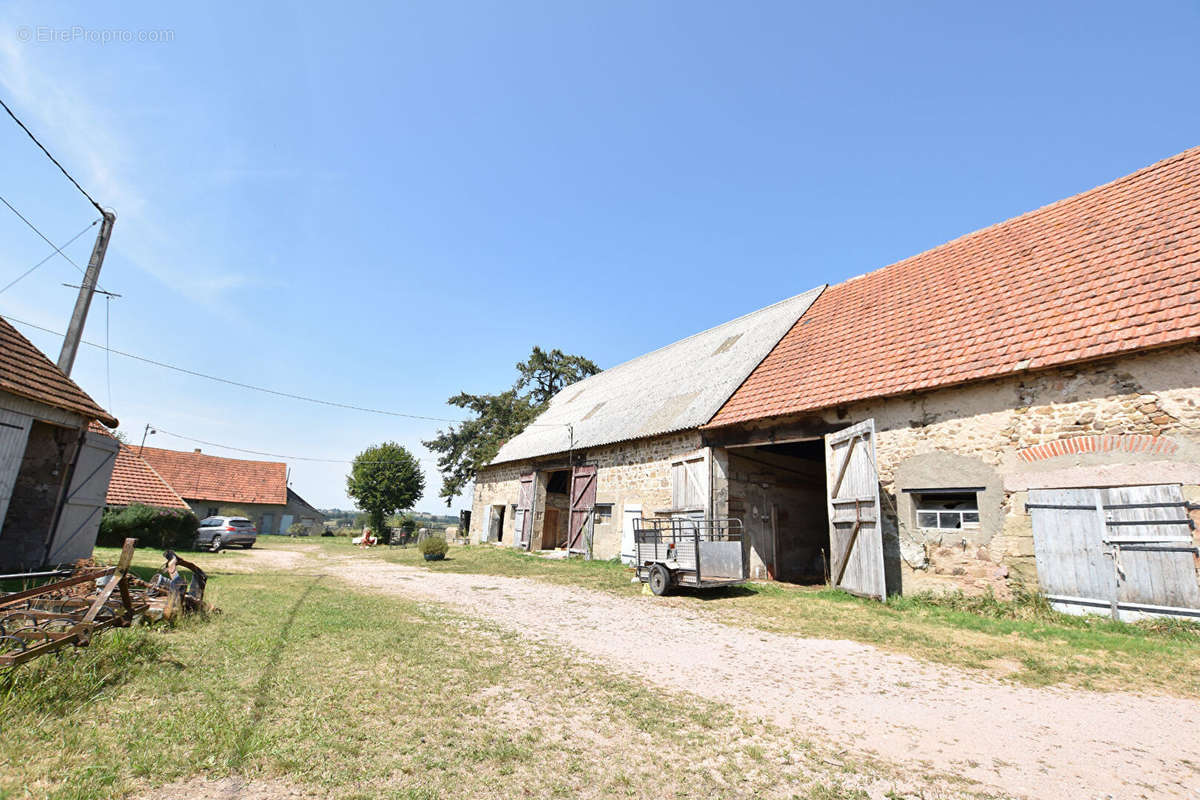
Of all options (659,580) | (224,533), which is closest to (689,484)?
(659,580)

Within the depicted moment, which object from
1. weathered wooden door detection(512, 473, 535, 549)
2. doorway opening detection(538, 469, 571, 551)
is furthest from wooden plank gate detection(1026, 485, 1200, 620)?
weathered wooden door detection(512, 473, 535, 549)

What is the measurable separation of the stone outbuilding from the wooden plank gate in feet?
50.8

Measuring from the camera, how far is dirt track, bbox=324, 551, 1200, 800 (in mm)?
3172

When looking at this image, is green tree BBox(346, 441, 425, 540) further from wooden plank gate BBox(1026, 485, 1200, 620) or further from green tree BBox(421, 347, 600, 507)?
wooden plank gate BBox(1026, 485, 1200, 620)

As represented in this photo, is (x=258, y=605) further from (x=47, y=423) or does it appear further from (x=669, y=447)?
(x=669, y=447)

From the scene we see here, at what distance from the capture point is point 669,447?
13.9 metres

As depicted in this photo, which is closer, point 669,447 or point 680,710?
point 680,710

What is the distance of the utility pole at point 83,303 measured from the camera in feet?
34.0

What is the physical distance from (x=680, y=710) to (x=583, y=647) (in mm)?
2072

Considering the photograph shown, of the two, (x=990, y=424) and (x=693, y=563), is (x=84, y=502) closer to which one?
(x=693, y=563)

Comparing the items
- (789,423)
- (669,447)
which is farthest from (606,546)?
(789,423)

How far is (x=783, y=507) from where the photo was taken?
43.5ft

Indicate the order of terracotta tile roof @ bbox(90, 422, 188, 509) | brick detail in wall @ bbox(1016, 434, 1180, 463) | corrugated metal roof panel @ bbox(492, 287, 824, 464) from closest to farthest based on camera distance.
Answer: brick detail in wall @ bbox(1016, 434, 1180, 463) < corrugated metal roof panel @ bbox(492, 287, 824, 464) < terracotta tile roof @ bbox(90, 422, 188, 509)

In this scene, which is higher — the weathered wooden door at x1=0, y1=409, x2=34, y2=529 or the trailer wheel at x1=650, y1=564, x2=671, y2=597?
the weathered wooden door at x1=0, y1=409, x2=34, y2=529
